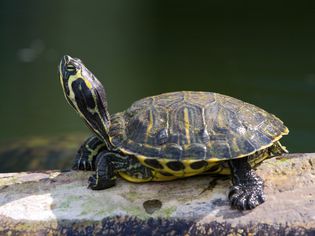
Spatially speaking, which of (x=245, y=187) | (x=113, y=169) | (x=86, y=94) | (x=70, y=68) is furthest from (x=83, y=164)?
(x=245, y=187)

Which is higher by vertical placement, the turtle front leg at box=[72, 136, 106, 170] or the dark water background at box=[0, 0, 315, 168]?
the turtle front leg at box=[72, 136, 106, 170]

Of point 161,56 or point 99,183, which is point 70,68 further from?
point 161,56

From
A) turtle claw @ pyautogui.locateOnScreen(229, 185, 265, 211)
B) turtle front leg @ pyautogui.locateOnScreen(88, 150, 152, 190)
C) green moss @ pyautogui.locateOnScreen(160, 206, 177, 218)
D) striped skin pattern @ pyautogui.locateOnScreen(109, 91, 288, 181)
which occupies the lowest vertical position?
green moss @ pyautogui.locateOnScreen(160, 206, 177, 218)

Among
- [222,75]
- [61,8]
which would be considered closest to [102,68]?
[222,75]

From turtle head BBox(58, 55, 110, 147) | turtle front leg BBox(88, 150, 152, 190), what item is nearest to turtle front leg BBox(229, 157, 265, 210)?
turtle front leg BBox(88, 150, 152, 190)

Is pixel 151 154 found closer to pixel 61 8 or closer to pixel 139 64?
pixel 139 64

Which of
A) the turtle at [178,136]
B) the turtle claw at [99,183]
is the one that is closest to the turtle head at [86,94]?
the turtle at [178,136]

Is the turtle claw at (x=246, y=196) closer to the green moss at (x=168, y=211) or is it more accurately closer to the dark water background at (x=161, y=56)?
the green moss at (x=168, y=211)

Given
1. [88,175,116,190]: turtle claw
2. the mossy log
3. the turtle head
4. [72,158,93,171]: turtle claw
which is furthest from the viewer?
[72,158,93,171]: turtle claw

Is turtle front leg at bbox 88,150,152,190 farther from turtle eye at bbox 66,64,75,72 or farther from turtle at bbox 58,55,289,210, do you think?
turtle eye at bbox 66,64,75,72
